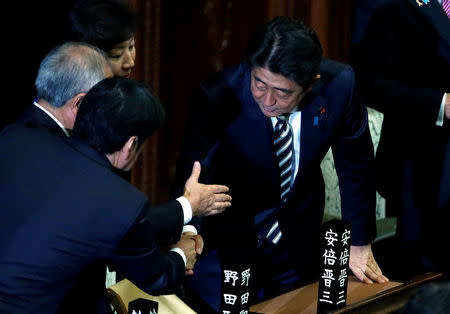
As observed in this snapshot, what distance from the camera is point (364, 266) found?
2436 millimetres

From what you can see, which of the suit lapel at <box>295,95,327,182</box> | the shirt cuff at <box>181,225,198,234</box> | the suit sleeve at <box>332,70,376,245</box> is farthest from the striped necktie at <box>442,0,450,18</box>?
the shirt cuff at <box>181,225,198,234</box>

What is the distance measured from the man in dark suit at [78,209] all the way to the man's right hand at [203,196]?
30cm

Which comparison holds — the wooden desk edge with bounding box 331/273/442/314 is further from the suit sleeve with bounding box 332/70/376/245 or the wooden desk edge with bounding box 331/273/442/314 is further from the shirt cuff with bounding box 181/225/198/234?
the shirt cuff with bounding box 181/225/198/234

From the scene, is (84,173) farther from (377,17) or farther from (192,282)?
(377,17)

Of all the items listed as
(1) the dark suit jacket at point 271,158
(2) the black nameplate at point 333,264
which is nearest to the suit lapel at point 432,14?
(1) the dark suit jacket at point 271,158

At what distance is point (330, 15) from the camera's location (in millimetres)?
3938

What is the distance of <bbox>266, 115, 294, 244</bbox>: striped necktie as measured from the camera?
2387 millimetres

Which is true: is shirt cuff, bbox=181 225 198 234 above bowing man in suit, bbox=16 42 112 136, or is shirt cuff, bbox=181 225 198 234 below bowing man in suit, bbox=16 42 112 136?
below

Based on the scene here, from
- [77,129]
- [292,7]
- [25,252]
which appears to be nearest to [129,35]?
[77,129]

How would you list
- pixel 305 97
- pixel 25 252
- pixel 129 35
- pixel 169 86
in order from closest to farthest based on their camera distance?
pixel 25 252, pixel 305 97, pixel 129 35, pixel 169 86

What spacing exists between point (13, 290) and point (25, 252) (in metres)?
0.10

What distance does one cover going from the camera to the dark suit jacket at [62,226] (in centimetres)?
178

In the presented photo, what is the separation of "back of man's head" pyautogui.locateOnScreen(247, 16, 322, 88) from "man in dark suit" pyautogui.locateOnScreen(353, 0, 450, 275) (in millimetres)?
564

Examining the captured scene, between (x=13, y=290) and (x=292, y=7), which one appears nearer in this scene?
(x=13, y=290)
